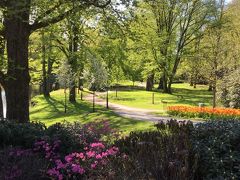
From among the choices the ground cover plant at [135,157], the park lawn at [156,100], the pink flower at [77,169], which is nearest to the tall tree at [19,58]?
the ground cover plant at [135,157]

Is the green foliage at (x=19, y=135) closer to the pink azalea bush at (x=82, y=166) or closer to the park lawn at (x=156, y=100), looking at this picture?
the pink azalea bush at (x=82, y=166)

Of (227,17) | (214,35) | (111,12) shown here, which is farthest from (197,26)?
(111,12)

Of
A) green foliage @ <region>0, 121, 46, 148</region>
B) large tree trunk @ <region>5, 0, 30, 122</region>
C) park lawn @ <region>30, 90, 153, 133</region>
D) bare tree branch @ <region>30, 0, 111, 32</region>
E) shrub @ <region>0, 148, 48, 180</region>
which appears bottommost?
park lawn @ <region>30, 90, 153, 133</region>

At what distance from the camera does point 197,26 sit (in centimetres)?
4453

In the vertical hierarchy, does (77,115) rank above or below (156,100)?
below

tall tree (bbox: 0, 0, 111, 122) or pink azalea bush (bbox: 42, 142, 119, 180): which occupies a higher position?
tall tree (bbox: 0, 0, 111, 122)

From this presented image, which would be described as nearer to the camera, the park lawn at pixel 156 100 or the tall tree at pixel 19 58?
the tall tree at pixel 19 58


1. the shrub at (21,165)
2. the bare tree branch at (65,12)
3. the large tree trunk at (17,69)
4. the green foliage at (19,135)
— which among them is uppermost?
the bare tree branch at (65,12)

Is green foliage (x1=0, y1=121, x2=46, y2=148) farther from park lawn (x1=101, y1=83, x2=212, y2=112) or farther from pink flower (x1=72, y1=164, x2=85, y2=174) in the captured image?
park lawn (x1=101, y1=83, x2=212, y2=112)

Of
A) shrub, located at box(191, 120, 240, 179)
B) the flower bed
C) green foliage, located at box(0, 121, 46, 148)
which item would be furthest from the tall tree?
the flower bed

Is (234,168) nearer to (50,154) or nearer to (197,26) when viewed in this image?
(50,154)

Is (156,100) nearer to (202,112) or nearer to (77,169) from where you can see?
(202,112)

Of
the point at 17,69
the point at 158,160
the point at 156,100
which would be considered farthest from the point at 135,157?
the point at 156,100

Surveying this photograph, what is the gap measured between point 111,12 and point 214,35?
19.4 metres
